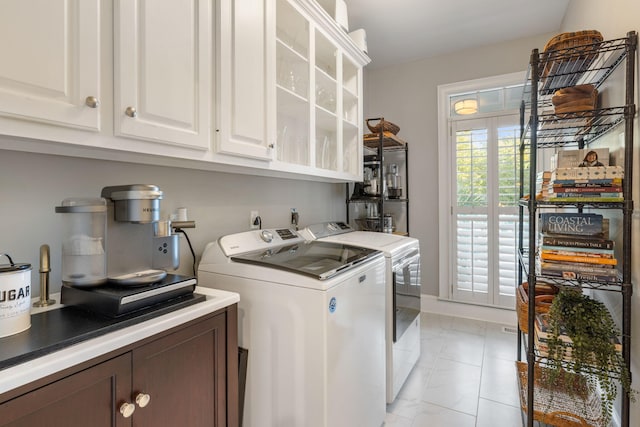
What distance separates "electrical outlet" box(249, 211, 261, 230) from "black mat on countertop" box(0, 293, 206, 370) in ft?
3.15

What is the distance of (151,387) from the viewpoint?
93cm

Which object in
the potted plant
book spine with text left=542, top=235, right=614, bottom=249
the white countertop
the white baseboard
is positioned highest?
book spine with text left=542, top=235, right=614, bottom=249

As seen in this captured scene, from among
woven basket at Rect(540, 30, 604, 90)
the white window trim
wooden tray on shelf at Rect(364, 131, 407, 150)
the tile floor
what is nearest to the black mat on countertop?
the tile floor

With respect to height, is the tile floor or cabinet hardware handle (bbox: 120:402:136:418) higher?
cabinet hardware handle (bbox: 120:402:136:418)

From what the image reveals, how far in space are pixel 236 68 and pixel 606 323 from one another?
1.98 meters

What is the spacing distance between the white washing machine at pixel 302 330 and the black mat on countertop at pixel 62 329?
39 centimetres

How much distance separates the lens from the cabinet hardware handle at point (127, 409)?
85 cm

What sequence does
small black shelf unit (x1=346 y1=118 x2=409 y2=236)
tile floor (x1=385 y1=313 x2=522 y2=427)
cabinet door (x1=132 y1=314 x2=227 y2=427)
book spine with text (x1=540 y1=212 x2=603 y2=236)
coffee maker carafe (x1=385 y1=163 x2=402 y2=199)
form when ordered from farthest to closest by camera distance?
coffee maker carafe (x1=385 y1=163 x2=402 y2=199) < small black shelf unit (x1=346 y1=118 x2=409 y2=236) < tile floor (x1=385 y1=313 x2=522 y2=427) < book spine with text (x1=540 y1=212 x2=603 y2=236) < cabinet door (x1=132 y1=314 x2=227 y2=427)

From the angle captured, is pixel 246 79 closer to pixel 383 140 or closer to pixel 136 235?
pixel 136 235

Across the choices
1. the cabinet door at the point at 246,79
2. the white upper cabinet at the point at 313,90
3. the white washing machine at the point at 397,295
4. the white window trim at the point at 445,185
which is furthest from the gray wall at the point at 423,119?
the cabinet door at the point at 246,79

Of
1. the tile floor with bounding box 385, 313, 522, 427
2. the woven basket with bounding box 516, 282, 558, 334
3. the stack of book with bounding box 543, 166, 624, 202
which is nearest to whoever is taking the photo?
the stack of book with bounding box 543, 166, 624, 202

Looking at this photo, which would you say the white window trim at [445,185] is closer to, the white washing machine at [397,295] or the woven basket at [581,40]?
the white washing machine at [397,295]

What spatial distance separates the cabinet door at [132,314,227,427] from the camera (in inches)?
36.2

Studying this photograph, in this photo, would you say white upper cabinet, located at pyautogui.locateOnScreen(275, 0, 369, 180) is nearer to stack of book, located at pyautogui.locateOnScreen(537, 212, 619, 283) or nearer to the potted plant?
stack of book, located at pyautogui.locateOnScreen(537, 212, 619, 283)
